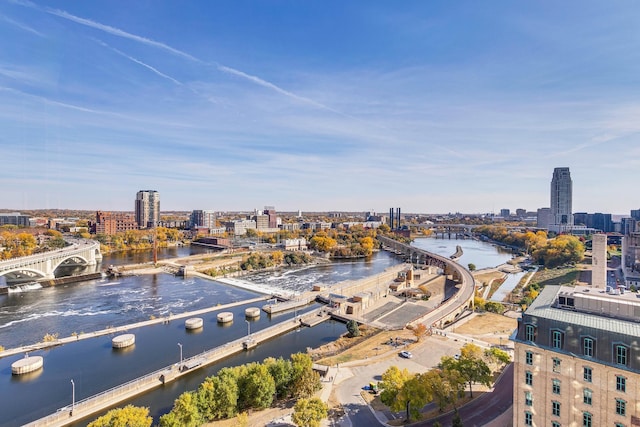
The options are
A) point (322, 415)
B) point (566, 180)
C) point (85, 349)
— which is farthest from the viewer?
point (566, 180)

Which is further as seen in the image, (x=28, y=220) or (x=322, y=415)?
(x=28, y=220)

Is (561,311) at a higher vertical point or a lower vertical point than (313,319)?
higher

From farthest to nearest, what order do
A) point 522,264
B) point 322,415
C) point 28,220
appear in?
point 28,220 < point 522,264 < point 322,415

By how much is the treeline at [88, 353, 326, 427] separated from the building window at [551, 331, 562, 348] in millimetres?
12992

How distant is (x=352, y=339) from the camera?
3316 centimetres

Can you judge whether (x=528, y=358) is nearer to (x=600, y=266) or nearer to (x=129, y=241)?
(x=600, y=266)

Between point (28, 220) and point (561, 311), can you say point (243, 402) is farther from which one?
point (28, 220)

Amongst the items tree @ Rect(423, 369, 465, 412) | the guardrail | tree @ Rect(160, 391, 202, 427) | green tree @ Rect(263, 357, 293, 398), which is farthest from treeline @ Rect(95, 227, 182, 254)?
tree @ Rect(423, 369, 465, 412)

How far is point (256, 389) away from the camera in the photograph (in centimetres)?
2031

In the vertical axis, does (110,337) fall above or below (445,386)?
below

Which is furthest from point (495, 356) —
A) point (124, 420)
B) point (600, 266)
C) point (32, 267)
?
point (32, 267)

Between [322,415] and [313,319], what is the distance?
22194 millimetres

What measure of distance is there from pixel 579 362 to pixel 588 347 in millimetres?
718

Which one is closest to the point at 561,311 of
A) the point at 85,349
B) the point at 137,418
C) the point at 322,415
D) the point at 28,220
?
the point at 322,415
